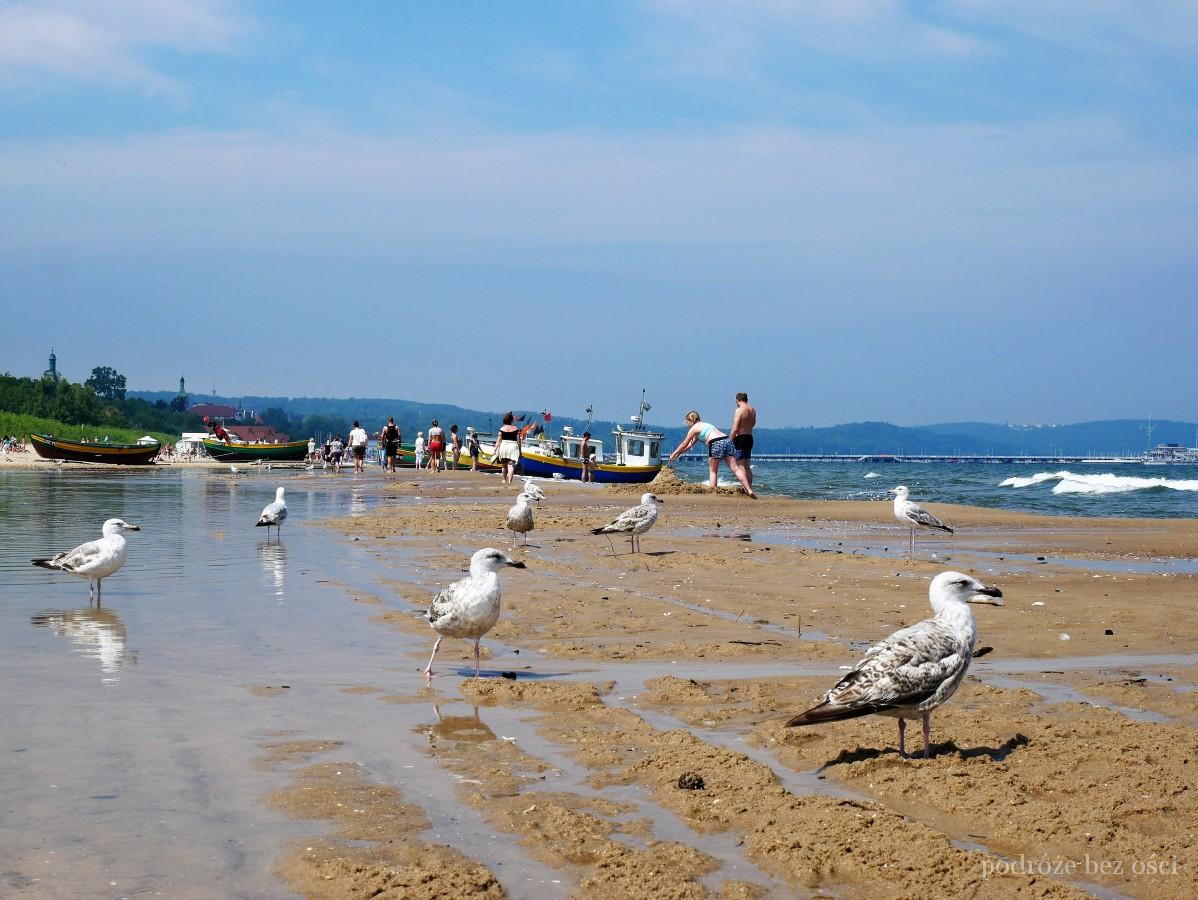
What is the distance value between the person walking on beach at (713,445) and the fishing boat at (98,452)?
128ft

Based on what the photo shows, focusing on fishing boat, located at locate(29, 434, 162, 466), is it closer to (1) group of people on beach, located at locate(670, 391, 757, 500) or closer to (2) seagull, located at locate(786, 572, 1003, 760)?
(1) group of people on beach, located at locate(670, 391, 757, 500)

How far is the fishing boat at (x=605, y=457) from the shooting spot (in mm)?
52562

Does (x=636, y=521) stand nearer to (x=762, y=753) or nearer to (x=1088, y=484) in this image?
(x=762, y=753)

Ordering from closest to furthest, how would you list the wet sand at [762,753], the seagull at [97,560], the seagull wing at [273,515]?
1. the wet sand at [762,753]
2. the seagull at [97,560]
3. the seagull wing at [273,515]

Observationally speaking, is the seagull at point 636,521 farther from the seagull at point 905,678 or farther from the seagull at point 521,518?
the seagull at point 905,678

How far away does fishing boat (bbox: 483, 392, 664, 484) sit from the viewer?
52.6 metres

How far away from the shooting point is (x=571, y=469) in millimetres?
52375

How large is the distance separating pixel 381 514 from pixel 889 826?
18922 mm

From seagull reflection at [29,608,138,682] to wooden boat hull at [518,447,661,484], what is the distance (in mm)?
41225

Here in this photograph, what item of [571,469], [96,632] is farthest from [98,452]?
[96,632]

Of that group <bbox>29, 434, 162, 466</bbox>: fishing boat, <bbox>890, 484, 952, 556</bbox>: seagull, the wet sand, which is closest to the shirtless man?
<bbox>890, 484, 952, 556</bbox>: seagull

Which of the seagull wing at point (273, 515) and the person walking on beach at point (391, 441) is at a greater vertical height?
the person walking on beach at point (391, 441)

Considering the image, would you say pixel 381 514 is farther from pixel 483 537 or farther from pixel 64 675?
pixel 64 675

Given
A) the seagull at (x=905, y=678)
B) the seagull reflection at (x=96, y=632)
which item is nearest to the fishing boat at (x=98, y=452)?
the seagull reflection at (x=96, y=632)
